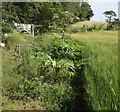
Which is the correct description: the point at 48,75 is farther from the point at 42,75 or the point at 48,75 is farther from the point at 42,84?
the point at 42,84

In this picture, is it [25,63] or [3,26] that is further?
[3,26]

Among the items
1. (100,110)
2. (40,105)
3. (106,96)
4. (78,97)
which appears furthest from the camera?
(78,97)

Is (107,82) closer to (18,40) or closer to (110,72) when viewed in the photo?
(110,72)

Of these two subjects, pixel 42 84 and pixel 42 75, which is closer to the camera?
pixel 42 84

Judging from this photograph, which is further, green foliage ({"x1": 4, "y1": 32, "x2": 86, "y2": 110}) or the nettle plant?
the nettle plant

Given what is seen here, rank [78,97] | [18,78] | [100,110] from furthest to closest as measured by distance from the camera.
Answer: [18,78] < [78,97] < [100,110]

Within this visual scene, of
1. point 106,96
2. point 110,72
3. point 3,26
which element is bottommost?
point 106,96

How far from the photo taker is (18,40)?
671 cm

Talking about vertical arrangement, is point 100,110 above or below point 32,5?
below

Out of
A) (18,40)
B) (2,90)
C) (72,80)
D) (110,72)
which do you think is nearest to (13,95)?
(2,90)

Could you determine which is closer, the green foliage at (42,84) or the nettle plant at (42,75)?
the green foliage at (42,84)

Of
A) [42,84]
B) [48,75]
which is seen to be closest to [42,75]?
[48,75]

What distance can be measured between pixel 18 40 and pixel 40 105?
4.40 m

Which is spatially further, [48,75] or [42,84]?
[48,75]
